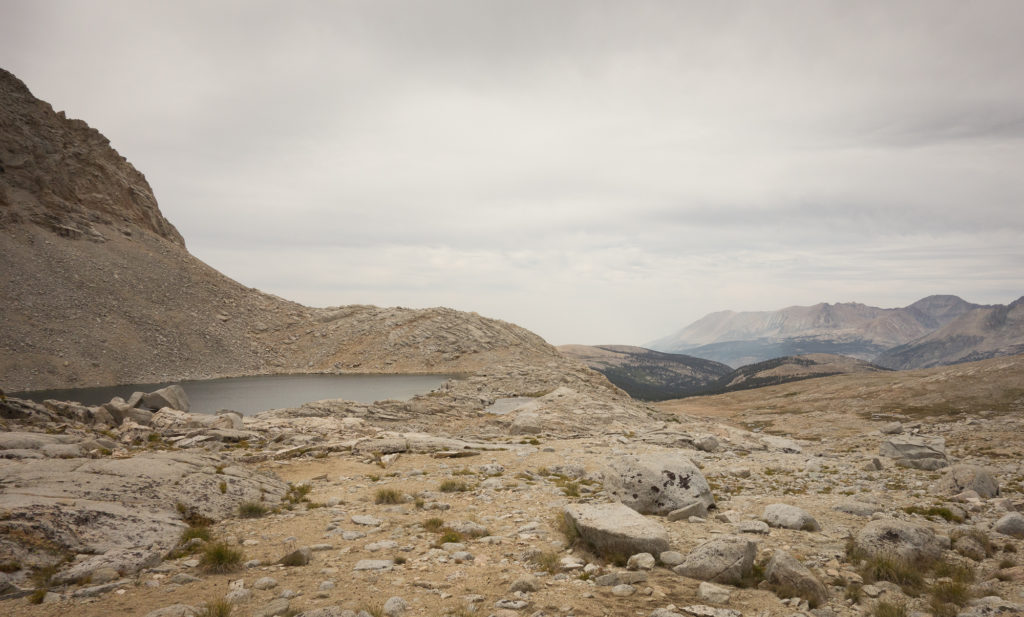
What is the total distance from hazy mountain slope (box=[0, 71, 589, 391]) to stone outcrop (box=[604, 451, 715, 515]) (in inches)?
1960

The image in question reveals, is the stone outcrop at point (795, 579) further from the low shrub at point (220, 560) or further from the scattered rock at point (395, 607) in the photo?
the low shrub at point (220, 560)

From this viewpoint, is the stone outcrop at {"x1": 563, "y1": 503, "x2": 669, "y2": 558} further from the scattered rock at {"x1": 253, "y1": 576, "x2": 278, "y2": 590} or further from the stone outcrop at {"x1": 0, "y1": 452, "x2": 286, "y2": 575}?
the stone outcrop at {"x1": 0, "y1": 452, "x2": 286, "y2": 575}

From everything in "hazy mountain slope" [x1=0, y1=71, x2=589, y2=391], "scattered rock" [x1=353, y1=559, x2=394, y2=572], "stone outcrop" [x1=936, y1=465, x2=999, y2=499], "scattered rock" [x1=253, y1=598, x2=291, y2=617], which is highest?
"hazy mountain slope" [x1=0, y1=71, x2=589, y2=391]

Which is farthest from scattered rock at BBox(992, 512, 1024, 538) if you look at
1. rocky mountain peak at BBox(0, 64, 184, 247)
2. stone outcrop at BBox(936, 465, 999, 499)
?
rocky mountain peak at BBox(0, 64, 184, 247)

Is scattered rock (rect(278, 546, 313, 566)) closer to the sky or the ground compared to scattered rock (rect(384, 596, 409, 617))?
closer to the ground

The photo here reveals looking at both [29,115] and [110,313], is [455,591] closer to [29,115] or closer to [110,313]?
[110,313]

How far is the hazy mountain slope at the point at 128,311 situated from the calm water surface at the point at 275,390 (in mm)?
5323

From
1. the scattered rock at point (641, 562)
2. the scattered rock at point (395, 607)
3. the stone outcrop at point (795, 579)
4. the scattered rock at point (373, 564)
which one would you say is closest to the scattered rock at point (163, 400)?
the scattered rock at point (373, 564)

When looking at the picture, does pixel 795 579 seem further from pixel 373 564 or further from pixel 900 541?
pixel 373 564

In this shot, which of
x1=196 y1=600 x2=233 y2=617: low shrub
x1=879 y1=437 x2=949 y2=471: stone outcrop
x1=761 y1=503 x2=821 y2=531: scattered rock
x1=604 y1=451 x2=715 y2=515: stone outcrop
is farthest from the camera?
x1=879 y1=437 x2=949 y2=471: stone outcrop

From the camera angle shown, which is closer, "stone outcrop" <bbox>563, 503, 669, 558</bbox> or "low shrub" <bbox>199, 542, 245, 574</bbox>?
"low shrub" <bbox>199, 542, 245, 574</bbox>

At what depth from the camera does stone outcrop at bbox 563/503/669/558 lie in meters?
10.6

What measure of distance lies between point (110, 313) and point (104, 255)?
1868 cm

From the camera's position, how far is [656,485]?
14.7m
